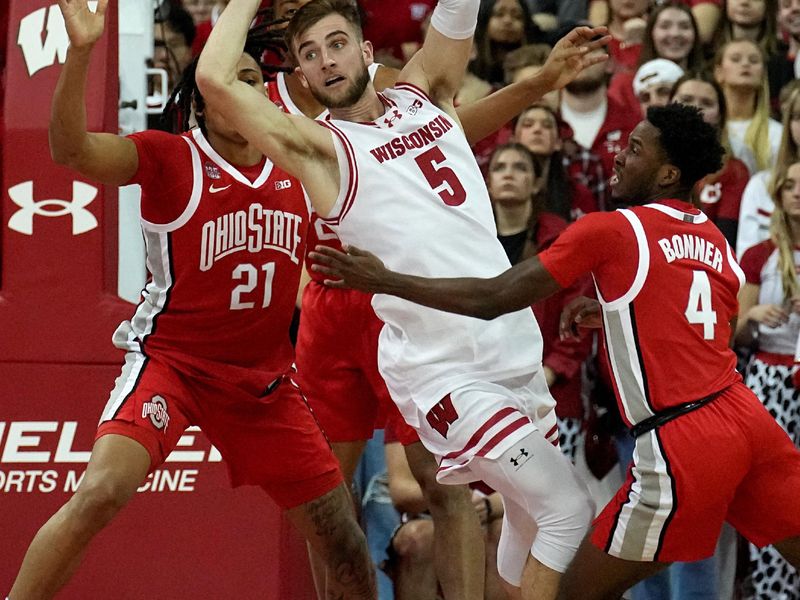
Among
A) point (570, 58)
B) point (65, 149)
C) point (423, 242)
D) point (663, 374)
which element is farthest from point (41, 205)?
point (663, 374)

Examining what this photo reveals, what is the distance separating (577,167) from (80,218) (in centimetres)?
244

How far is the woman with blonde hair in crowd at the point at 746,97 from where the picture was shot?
702 centimetres

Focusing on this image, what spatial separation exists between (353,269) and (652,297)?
2.85 ft

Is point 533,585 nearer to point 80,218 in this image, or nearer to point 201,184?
point 201,184

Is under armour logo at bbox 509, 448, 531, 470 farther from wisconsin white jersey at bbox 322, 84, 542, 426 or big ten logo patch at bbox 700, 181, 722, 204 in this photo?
big ten logo patch at bbox 700, 181, 722, 204

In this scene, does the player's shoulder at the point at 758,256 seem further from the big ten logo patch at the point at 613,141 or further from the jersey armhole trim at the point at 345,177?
the jersey armhole trim at the point at 345,177

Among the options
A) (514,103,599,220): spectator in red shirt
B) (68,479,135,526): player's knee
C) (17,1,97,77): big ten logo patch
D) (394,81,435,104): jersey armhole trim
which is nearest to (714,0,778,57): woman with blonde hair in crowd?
(514,103,599,220): spectator in red shirt

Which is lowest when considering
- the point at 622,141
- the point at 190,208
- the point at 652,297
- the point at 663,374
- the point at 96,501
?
the point at 96,501

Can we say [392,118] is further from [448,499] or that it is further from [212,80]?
[448,499]

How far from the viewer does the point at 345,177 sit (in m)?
4.38

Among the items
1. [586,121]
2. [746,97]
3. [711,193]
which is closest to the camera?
[711,193]

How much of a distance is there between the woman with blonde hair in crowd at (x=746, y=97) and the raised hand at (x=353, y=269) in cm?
344

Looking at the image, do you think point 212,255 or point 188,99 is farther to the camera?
point 188,99

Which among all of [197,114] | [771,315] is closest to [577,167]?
[771,315]
